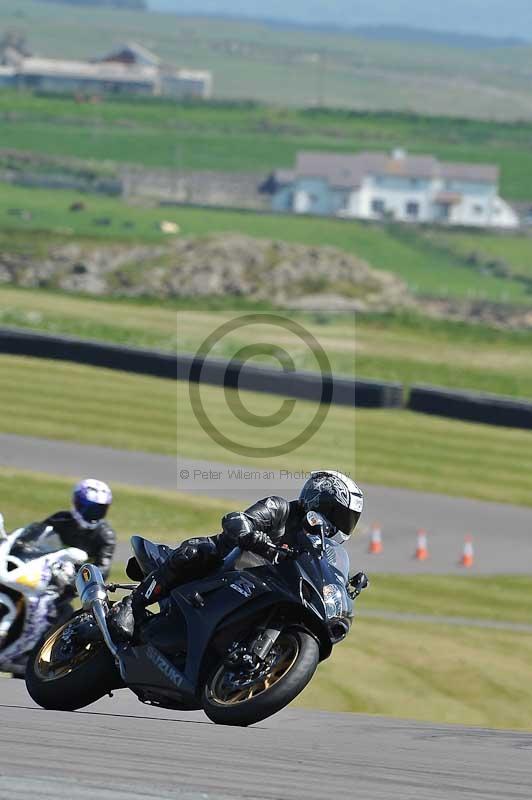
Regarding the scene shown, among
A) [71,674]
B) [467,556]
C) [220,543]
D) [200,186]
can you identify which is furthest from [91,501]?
[200,186]

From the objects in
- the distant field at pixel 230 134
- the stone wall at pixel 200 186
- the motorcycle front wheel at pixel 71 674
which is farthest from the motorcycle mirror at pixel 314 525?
the distant field at pixel 230 134

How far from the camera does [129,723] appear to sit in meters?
7.25

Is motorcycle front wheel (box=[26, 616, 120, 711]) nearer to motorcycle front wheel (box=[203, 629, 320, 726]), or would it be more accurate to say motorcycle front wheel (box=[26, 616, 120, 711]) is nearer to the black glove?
motorcycle front wheel (box=[203, 629, 320, 726])

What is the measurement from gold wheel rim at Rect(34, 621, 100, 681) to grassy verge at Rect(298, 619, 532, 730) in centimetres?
563

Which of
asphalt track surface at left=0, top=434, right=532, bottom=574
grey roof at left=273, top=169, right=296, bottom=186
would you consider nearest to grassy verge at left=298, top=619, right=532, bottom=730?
asphalt track surface at left=0, top=434, right=532, bottom=574

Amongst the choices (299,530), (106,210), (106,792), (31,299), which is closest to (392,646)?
(299,530)

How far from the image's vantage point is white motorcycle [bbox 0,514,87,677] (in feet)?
32.2

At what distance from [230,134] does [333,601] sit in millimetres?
145970

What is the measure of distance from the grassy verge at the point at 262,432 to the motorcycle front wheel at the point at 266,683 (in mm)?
19529

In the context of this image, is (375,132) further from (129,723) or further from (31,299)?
(129,723)

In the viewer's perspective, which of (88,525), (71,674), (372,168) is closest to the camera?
(71,674)

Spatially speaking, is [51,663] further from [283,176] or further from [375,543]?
[283,176]

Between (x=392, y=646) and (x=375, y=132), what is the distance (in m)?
151

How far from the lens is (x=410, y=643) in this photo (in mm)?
16703
